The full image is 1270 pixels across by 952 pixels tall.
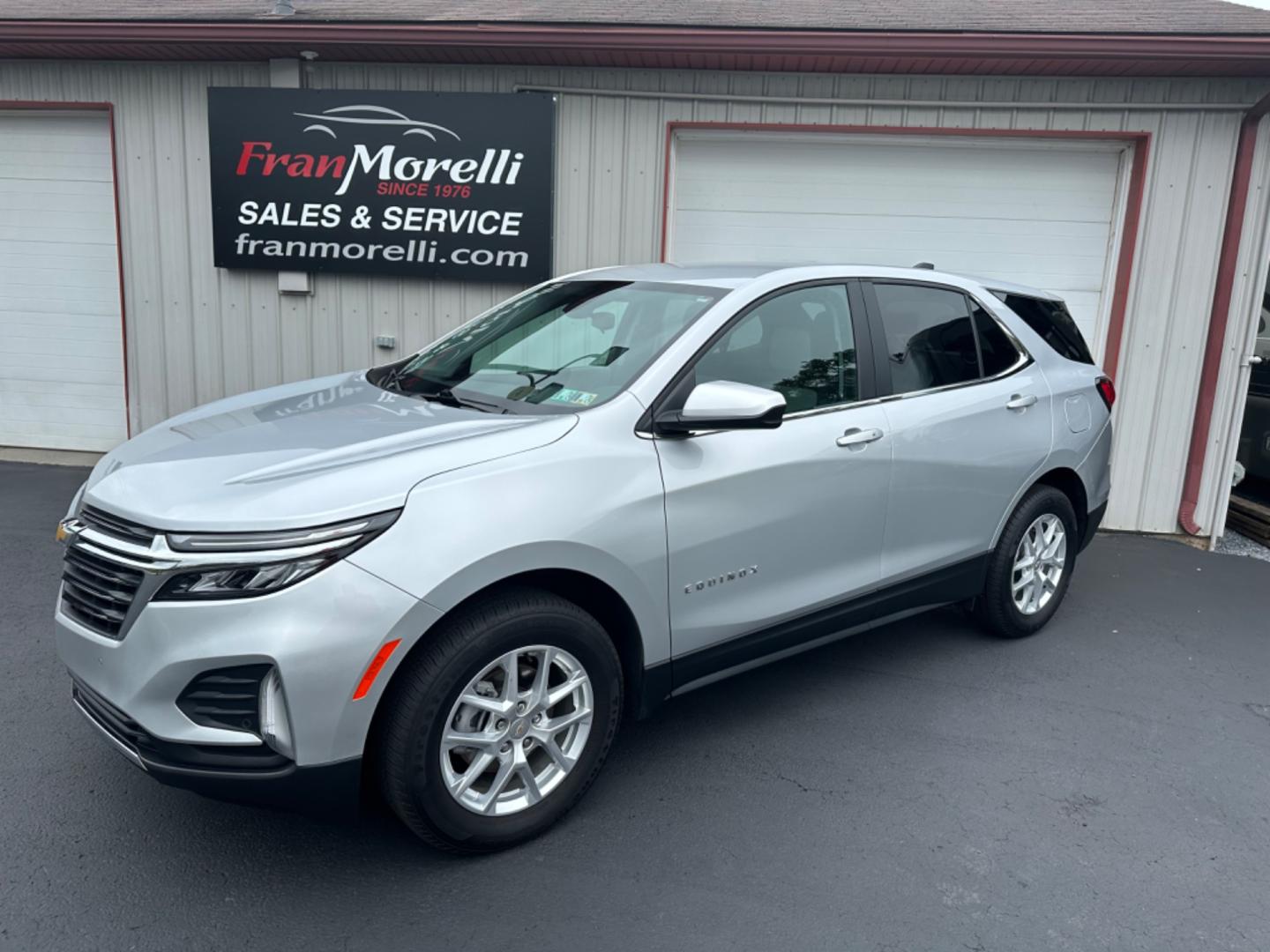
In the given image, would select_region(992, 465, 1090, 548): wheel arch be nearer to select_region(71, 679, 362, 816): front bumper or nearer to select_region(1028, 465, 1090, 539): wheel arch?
select_region(1028, 465, 1090, 539): wheel arch

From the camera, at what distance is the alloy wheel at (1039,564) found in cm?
465

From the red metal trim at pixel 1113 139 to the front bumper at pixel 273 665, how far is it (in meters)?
5.03

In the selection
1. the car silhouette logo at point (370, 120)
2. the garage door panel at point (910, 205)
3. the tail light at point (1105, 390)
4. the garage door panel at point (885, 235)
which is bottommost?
the tail light at point (1105, 390)

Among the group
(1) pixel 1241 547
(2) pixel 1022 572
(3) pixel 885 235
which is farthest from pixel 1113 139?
(2) pixel 1022 572

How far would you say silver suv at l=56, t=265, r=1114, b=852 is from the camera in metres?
2.51

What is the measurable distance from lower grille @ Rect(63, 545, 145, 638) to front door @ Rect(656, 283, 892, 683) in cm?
151

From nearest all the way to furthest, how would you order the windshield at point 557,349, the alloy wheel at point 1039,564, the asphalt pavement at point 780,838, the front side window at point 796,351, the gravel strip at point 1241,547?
the asphalt pavement at point 780,838, the windshield at point 557,349, the front side window at point 796,351, the alloy wheel at point 1039,564, the gravel strip at point 1241,547

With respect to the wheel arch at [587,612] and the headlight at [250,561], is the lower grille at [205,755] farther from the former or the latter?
the headlight at [250,561]

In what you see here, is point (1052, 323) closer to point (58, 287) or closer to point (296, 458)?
point (296, 458)

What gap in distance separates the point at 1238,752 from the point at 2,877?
13.6ft

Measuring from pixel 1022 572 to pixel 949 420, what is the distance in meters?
1.03

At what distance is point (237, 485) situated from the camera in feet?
8.73

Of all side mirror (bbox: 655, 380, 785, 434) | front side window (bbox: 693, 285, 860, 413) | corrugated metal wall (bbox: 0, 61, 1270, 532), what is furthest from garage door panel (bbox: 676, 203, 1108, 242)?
side mirror (bbox: 655, 380, 785, 434)

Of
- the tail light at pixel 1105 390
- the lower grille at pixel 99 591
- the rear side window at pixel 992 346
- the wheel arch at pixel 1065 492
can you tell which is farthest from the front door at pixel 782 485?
the tail light at pixel 1105 390
